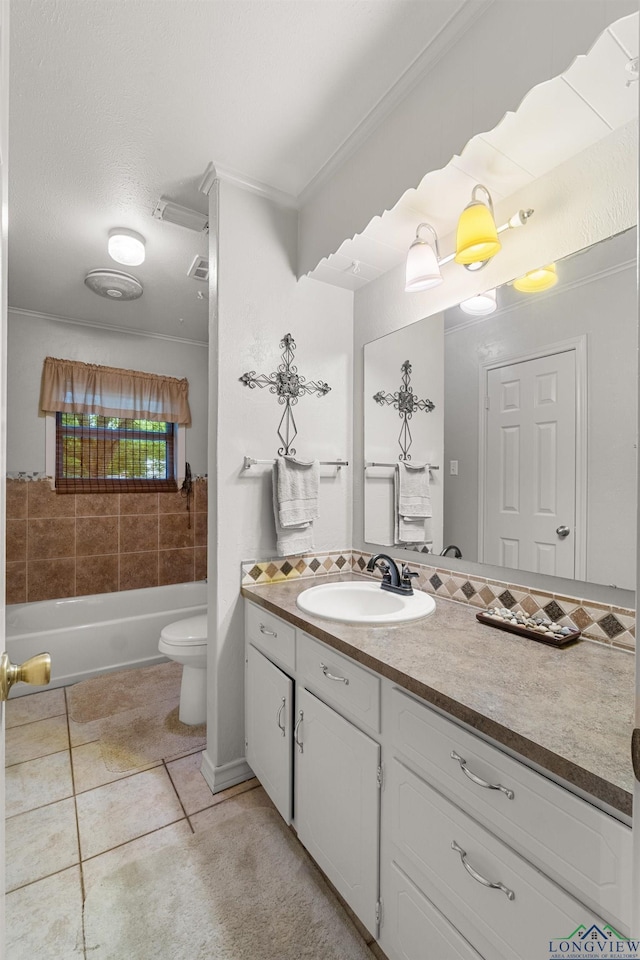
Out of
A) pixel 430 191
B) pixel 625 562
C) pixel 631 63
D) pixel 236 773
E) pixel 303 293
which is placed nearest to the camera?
pixel 631 63

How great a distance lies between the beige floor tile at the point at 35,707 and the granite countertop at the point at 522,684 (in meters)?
1.94

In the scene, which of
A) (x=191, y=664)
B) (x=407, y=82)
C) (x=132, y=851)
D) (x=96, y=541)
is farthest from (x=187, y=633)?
(x=407, y=82)

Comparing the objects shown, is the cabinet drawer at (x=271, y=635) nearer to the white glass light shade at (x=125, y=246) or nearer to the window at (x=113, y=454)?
the white glass light shade at (x=125, y=246)

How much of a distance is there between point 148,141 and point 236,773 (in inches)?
100

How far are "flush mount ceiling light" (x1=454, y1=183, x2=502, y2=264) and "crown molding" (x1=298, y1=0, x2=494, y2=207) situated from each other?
38 centimetres

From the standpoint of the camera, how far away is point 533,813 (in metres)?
0.73

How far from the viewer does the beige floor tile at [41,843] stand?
144 cm

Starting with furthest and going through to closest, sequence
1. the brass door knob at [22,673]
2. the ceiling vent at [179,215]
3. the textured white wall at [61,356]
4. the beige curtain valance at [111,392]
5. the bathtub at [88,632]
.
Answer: the beige curtain valance at [111,392]
the textured white wall at [61,356]
the bathtub at [88,632]
the ceiling vent at [179,215]
the brass door knob at [22,673]

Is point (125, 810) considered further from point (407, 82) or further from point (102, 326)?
point (102, 326)

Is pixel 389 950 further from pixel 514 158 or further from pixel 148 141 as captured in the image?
pixel 148 141

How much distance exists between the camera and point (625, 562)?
112 centimetres

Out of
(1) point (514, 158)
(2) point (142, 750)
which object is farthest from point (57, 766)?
(1) point (514, 158)

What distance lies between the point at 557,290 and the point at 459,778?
1281mm

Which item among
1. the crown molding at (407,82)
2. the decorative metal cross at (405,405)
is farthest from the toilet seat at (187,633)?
the crown molding at (407,82)
